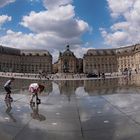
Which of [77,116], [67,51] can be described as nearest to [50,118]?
[77,116]

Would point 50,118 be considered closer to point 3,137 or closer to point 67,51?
point 3,137

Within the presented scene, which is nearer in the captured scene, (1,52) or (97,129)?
(97,129)

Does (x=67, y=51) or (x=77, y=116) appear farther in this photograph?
(x=67, y=51)

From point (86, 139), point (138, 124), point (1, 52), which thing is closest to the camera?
point (86, 139)

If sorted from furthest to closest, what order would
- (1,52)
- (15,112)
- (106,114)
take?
1. (1,52)
2. (15,112)
3. (106,114)

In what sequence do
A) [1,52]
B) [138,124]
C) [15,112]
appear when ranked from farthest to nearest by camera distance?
[1,52], [15,112], [138,124]

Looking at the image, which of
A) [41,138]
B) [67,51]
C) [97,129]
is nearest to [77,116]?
[97,129]

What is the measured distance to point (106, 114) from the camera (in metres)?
12.3

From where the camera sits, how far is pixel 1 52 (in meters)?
191

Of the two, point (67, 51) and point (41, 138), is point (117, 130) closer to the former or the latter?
point (41, 138)

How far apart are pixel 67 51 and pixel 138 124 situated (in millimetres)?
186041

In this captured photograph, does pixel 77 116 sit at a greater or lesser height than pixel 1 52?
lesser

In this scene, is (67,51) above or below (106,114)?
above

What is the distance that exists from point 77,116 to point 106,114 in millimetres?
1201
